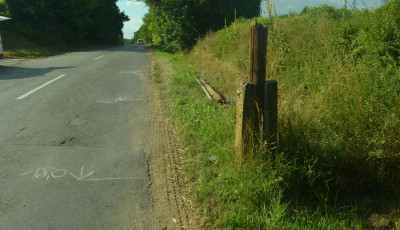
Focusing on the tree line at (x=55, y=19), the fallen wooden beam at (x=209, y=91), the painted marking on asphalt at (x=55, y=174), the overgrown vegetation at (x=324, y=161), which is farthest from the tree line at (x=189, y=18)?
the painted marking on asphalt at (x=55, y=174)

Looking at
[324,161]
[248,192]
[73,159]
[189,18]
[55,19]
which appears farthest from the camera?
[55,19]

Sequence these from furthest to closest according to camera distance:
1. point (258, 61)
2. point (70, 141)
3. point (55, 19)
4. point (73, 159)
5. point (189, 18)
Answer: point (55, 19), point (189, 18), point (70, 141), point (73, 159), point (258, 61)

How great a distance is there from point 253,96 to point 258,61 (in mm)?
418

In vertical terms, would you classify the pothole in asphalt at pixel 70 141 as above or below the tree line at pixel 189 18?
below

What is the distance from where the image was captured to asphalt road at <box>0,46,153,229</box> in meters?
3.43

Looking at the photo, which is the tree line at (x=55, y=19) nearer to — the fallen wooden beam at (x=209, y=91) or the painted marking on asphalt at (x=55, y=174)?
the fallen wooden beam at (x=209, y=91)

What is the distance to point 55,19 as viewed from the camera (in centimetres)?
3431

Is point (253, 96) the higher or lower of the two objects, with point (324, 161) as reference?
higher

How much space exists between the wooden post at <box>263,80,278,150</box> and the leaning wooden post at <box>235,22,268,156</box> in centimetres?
6

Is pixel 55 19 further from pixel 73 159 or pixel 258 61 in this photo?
pixel 258 61

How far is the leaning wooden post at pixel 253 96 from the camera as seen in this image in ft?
A: 13.2

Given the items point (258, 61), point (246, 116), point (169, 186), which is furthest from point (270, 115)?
point (169, 186)

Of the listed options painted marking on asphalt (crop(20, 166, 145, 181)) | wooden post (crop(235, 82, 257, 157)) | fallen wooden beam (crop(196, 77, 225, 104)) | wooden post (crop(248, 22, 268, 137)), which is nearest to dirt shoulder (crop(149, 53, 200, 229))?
painted marking on asphalt (crop(20, 166, 145, 181))

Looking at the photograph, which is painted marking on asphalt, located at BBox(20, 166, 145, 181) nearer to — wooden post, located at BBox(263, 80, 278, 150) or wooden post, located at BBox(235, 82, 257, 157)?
wooden post, located at BBox(235, 82, 257, 157)
